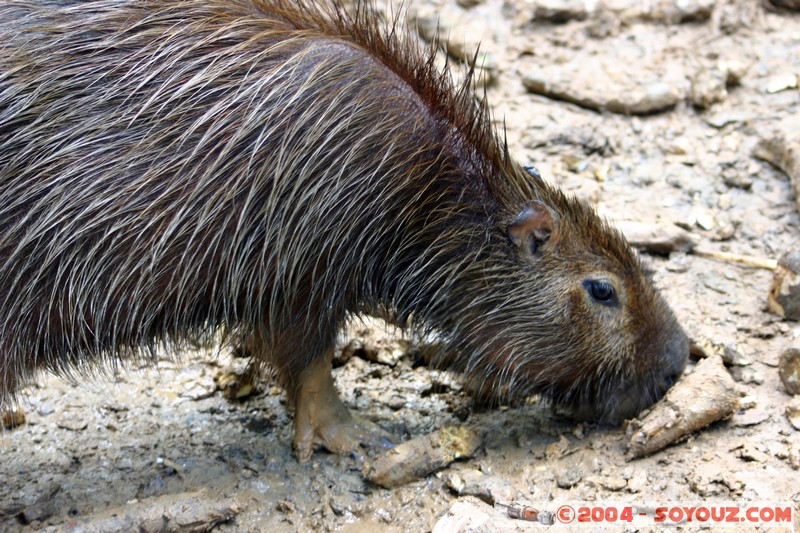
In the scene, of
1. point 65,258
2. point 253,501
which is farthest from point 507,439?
point 65,258

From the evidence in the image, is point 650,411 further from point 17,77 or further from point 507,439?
point 17,77

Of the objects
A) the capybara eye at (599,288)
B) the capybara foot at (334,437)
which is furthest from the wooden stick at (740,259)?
the capybara foot at (334,437)

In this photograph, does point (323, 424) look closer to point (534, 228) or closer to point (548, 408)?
point (548, 408)

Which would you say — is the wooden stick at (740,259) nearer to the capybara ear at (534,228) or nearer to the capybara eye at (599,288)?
the capybara eye at (599,288)

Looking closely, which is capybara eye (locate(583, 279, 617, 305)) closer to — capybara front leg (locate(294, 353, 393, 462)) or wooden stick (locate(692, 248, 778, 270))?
capybara front leg (locate(294, 353, 393, 462))

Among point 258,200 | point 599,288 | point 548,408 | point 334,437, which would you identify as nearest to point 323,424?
point 334,437

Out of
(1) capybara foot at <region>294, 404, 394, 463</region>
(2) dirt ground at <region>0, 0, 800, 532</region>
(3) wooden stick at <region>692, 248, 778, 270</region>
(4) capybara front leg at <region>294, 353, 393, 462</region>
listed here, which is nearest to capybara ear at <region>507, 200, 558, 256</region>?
(2) dirt ground at <region>0, 0, 800, 532</region>
